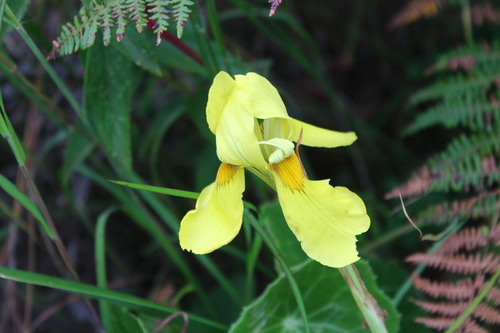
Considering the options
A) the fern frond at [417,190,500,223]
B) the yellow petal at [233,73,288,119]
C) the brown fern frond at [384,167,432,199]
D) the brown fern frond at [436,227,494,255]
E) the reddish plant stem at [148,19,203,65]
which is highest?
the reddish plant stem at [148,19,203,65]

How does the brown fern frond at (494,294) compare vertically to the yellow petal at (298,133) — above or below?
below

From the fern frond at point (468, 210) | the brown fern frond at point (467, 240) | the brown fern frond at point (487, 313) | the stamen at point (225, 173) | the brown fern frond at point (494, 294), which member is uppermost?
the stamen at point (225, 173)

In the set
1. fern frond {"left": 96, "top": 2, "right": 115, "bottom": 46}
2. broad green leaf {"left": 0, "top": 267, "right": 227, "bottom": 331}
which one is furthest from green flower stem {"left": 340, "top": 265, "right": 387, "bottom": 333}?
fern frond {"left": 96, "top": 2, "right": 115, "bottom": 46}

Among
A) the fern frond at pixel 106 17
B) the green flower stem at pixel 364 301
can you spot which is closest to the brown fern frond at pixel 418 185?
the green flower stem at pixel 364 301

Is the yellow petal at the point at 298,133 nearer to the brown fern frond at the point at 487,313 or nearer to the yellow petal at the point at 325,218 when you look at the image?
the yellow petal at the point at 325,218

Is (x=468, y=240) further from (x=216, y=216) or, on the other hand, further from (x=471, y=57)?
(x=471, y=57)

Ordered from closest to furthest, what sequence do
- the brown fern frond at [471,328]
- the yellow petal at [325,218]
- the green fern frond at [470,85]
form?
the yellow petal at [325,218] < the brown fern frond at [471,328] < the green fern frond at [470,85]

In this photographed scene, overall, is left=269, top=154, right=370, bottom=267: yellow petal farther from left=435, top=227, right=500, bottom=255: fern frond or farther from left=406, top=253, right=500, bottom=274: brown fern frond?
left=435, top=227, right=500, bottom=255: fern frond

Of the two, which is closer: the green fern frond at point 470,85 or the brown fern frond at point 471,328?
the brown fern frond at point 471,328

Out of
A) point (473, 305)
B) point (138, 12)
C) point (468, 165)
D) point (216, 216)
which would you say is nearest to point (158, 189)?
point (216, 216)
